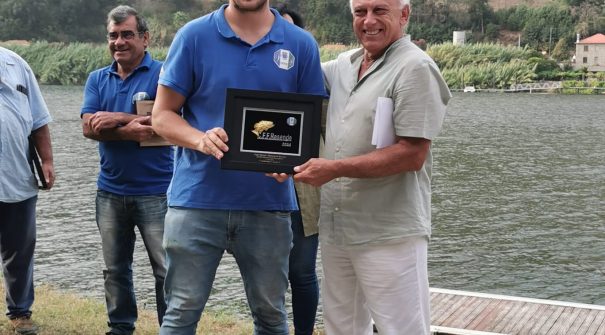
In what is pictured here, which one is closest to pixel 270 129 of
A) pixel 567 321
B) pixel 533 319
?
pixel 533 319

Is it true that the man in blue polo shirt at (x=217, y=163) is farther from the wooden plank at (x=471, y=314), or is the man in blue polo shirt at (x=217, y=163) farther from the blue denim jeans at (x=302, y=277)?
the wooden plank at (x=471, y=314)

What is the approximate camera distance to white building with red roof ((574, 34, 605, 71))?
90.9m

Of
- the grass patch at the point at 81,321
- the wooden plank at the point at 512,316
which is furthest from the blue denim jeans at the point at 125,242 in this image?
the wooden plank at the point at 512,316

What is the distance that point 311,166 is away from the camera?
287 cm

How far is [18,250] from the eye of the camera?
465cm

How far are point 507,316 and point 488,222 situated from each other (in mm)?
9624

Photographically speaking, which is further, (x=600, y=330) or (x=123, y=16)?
(x=600, y=330)

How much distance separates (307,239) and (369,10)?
1312 millimetres

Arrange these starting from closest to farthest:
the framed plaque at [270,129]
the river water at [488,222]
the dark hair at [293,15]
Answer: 1. the framed plaque at [270,129]
2. the dark hair at [293,15]
3. the river water at [488,222]

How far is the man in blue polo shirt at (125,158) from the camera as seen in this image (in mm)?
4348

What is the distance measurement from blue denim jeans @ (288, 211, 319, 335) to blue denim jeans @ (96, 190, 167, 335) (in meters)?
0.76

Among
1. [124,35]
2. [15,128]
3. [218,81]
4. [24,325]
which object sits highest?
[124,35]

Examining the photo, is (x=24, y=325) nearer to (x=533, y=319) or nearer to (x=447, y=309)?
(x=447, y=309)

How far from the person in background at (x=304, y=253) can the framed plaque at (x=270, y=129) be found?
0.93 metres
